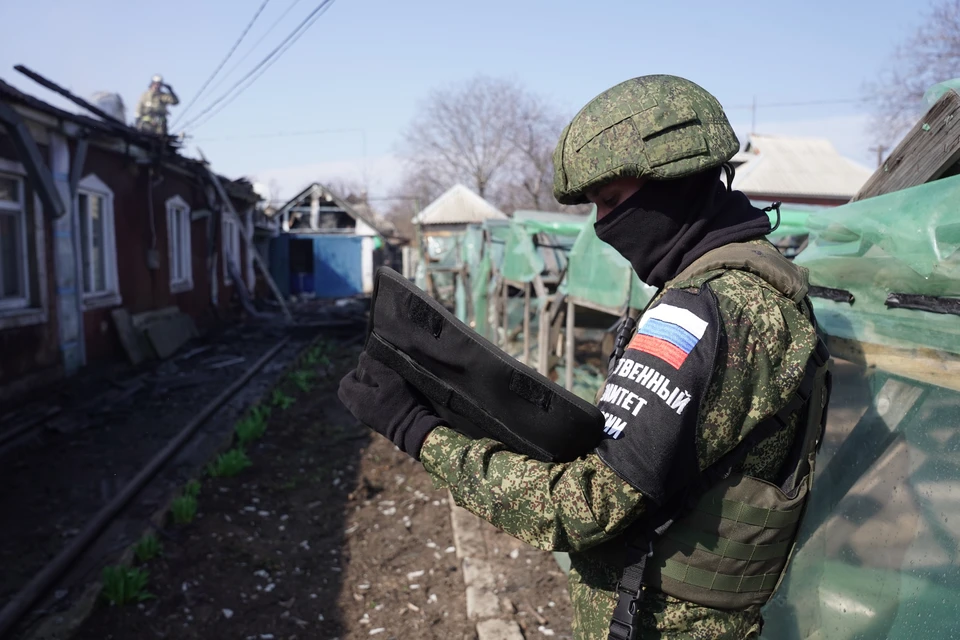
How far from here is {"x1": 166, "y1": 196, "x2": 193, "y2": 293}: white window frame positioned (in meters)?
12.3

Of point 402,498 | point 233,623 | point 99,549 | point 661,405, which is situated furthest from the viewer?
point 402,498

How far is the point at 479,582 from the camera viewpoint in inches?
153

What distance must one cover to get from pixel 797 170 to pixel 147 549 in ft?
96.4

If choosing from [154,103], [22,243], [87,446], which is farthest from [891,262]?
[154,103]

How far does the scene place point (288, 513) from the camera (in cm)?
491

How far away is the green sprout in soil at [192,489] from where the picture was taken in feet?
15.9

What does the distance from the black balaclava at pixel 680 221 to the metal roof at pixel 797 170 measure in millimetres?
26132

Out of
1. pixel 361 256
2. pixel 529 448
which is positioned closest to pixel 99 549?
pixel 529 448

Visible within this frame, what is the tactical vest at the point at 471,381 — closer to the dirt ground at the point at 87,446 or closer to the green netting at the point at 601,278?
the green netting at the point at 601,278

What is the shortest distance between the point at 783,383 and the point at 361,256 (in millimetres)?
27640

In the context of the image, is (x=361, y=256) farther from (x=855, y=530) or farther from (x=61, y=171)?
(x=855, y=530)

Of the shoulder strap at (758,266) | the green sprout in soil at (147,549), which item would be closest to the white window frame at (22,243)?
the green sprout in soil at (147,549)

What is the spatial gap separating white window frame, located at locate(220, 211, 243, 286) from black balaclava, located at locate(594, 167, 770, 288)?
51.5 feet

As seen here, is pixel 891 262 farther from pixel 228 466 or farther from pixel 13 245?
Result: pixel 13 245
